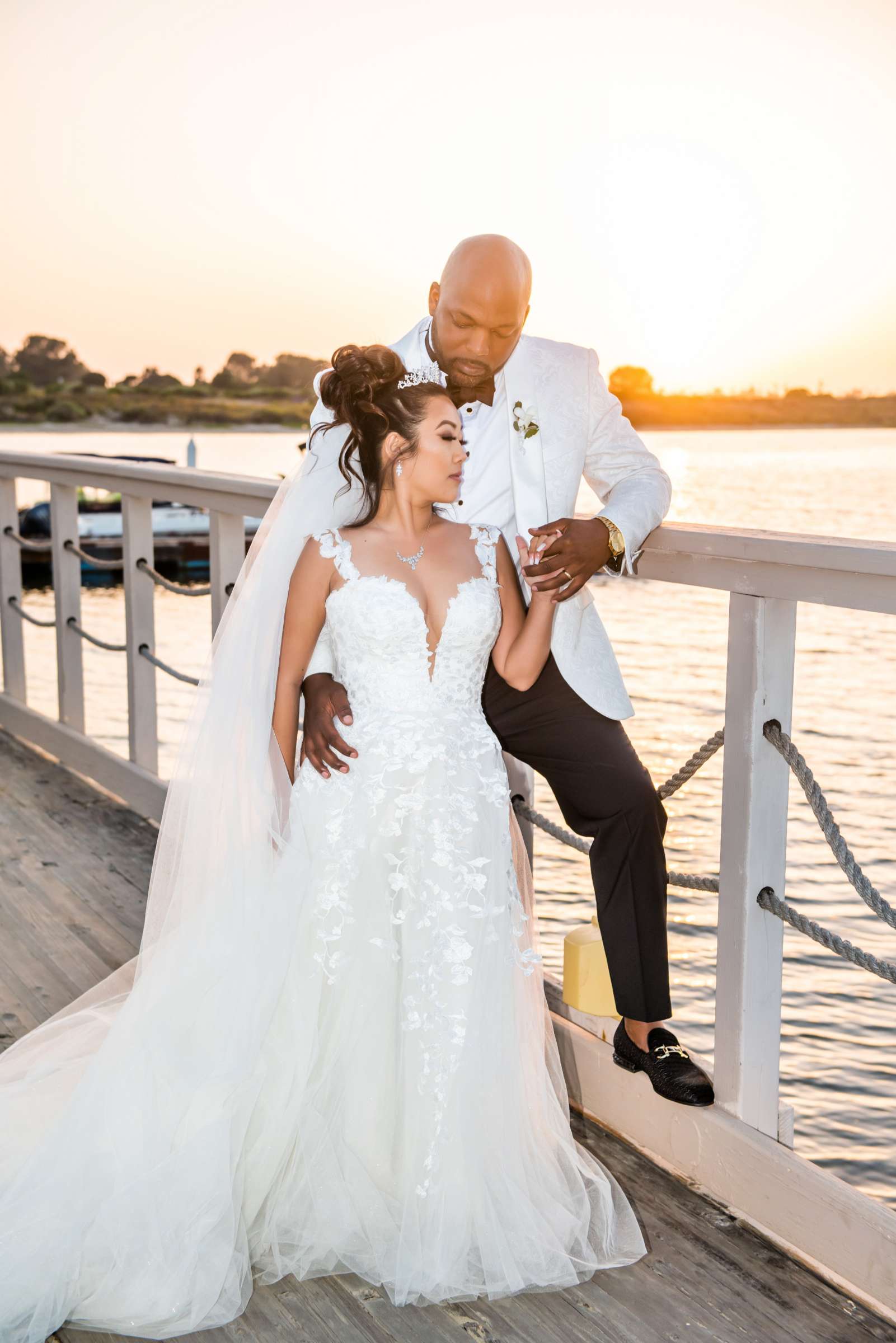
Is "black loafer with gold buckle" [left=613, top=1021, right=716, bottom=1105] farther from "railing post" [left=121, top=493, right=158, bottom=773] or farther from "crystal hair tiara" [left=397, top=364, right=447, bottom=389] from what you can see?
"railing post" [left=121, top=493, right=158, bottom=773]

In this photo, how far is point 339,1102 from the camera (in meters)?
2.00

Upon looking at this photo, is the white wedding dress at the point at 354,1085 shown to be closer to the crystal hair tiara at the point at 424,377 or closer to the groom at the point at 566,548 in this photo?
the groom at the point at 566,548

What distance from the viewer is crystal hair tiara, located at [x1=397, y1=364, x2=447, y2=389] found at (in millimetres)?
2229

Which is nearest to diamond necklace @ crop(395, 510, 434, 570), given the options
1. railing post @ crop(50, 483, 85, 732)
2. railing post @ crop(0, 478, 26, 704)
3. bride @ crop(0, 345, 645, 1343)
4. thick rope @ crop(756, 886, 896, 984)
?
bride @ crop(0, 345, 645, 1343)

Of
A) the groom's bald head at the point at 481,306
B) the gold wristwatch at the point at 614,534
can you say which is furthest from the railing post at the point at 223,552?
the gold wristwatch at the point at 614,534

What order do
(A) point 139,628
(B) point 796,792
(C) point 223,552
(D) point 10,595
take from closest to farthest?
1. (C) point 223,552
2. (A) point 139,628
3. (D) point 10,595
4. (B) point 796,792

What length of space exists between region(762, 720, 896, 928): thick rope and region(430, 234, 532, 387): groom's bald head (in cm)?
89

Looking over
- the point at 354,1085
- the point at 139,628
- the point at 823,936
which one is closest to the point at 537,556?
the point at 823,936

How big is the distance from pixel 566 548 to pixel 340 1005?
83cm

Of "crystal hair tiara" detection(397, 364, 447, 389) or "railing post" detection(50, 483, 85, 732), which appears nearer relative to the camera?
"crystal hair tiara" detection(397, 364, 447, 389)

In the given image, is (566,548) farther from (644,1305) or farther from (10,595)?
(10,595)

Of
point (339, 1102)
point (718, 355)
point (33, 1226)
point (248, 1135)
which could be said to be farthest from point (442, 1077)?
point (718, 355)

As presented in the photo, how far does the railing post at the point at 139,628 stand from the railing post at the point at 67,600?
0.34 m

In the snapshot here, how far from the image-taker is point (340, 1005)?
6.73 ft
